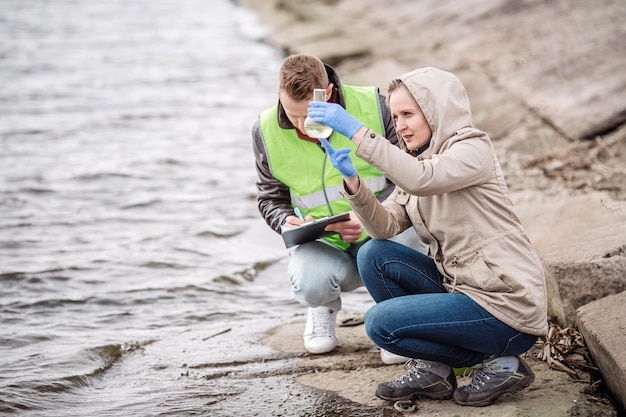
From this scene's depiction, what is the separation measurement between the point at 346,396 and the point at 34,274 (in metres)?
3.07

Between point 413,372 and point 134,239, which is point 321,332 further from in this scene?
point 134,239

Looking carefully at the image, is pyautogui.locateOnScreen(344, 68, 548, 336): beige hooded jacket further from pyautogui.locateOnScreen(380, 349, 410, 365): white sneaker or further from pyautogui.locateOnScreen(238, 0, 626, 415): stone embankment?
pyautogui.locateOnScreen(380, 349, 410, 365): white sneaker

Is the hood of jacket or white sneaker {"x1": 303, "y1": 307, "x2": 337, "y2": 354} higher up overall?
the hood of jacket

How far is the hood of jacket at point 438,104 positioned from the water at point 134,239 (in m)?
1.27

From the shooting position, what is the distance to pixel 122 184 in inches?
332

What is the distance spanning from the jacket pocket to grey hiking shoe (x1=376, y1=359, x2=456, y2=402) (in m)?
0.40

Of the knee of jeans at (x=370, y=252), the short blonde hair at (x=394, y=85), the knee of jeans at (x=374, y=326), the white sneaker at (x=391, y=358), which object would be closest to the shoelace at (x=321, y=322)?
the white sneaker at (x=391, y=358)

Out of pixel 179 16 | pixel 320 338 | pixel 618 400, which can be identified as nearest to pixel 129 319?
pixel 320 338

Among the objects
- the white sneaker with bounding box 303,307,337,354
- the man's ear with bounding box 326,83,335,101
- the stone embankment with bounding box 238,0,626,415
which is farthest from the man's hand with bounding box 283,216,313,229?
the stone embankment with bounding box 238,0,626,415

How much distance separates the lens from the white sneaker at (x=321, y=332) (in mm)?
4199

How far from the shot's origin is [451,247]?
132 inches

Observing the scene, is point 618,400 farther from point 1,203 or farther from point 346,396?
point 1,203

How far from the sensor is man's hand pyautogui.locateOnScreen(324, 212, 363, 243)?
391 cm

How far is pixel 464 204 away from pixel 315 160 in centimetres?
A: 101
